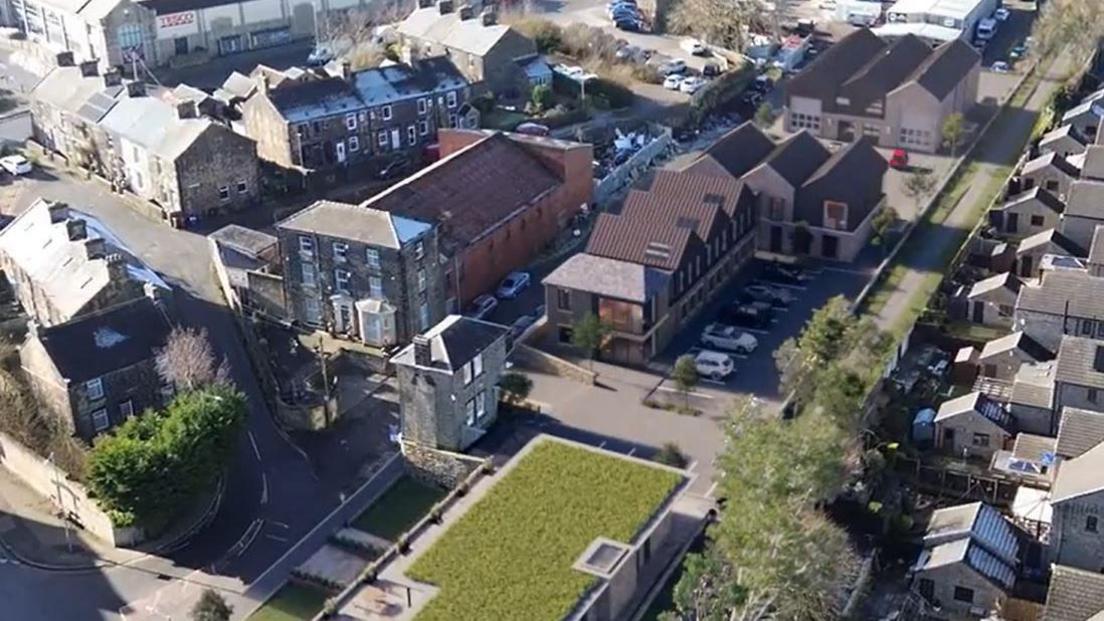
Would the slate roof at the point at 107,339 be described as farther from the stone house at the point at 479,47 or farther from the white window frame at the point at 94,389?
the stone house at the point at 479,47

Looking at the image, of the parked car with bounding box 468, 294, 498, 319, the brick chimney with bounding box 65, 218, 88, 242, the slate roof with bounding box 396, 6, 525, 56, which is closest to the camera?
the brick chimney with bounding box 65, 218, 88, 242

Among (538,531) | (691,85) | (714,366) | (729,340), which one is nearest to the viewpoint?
(538,531)

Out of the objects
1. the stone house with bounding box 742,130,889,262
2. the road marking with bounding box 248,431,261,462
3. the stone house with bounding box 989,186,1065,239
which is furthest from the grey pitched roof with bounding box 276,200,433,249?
the stone house with bounding box 989,186,1065,239

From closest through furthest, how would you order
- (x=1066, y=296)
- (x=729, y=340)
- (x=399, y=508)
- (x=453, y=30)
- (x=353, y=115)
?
(x=399, y=508)
(x=1066, y=296)
(x=729, y=340)
(x=353, y=115)
(x=453, y=30)

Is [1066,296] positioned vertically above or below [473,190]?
below

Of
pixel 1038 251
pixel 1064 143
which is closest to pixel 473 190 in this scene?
pixel 1038 251

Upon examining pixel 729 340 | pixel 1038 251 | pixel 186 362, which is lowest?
pixel 729 340

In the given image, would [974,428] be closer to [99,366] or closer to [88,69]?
[99,366]

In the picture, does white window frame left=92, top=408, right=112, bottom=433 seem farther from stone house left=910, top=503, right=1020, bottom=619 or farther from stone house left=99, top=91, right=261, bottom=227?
stone house left=910, top=503, right=1020, bottom=619
